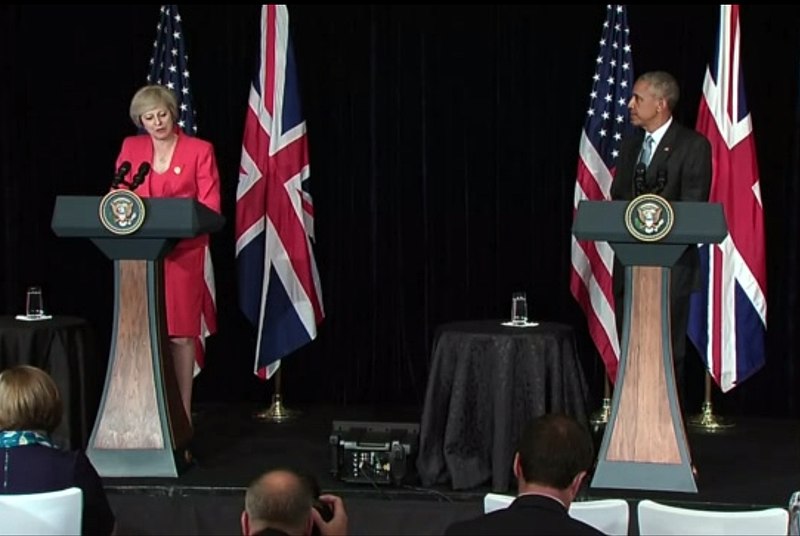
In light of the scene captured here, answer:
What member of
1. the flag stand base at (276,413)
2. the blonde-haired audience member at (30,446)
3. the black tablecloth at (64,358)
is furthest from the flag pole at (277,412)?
the blonde-haired audience member at (30,446)

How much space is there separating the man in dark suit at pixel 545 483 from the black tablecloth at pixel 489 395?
5.82 feet

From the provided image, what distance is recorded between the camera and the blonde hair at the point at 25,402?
11.3 feet

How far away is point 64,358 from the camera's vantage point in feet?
17.7

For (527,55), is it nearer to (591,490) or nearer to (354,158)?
(354,158)

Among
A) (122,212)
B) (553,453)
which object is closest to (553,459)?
(553,453)

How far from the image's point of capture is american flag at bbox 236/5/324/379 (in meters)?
6.47

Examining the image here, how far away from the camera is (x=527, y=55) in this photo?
6.86 metres

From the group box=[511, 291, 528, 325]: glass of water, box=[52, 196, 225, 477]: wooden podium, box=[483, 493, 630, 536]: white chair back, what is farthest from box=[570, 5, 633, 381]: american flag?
box=[483, 493, 630, 536]: white chair back

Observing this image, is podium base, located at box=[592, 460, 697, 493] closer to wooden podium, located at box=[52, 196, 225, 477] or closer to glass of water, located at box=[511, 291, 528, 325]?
glass of water, located at box=[511, 291, 528, 325]

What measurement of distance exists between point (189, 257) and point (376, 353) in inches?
83.4

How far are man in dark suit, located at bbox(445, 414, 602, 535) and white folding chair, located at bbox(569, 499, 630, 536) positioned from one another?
33cm

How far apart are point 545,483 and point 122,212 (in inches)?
95.1

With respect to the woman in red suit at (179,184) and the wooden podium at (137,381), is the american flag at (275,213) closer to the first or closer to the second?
the woman in red suit at (179,184)

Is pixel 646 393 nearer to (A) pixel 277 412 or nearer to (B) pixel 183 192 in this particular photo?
(B) pixel 183 192
